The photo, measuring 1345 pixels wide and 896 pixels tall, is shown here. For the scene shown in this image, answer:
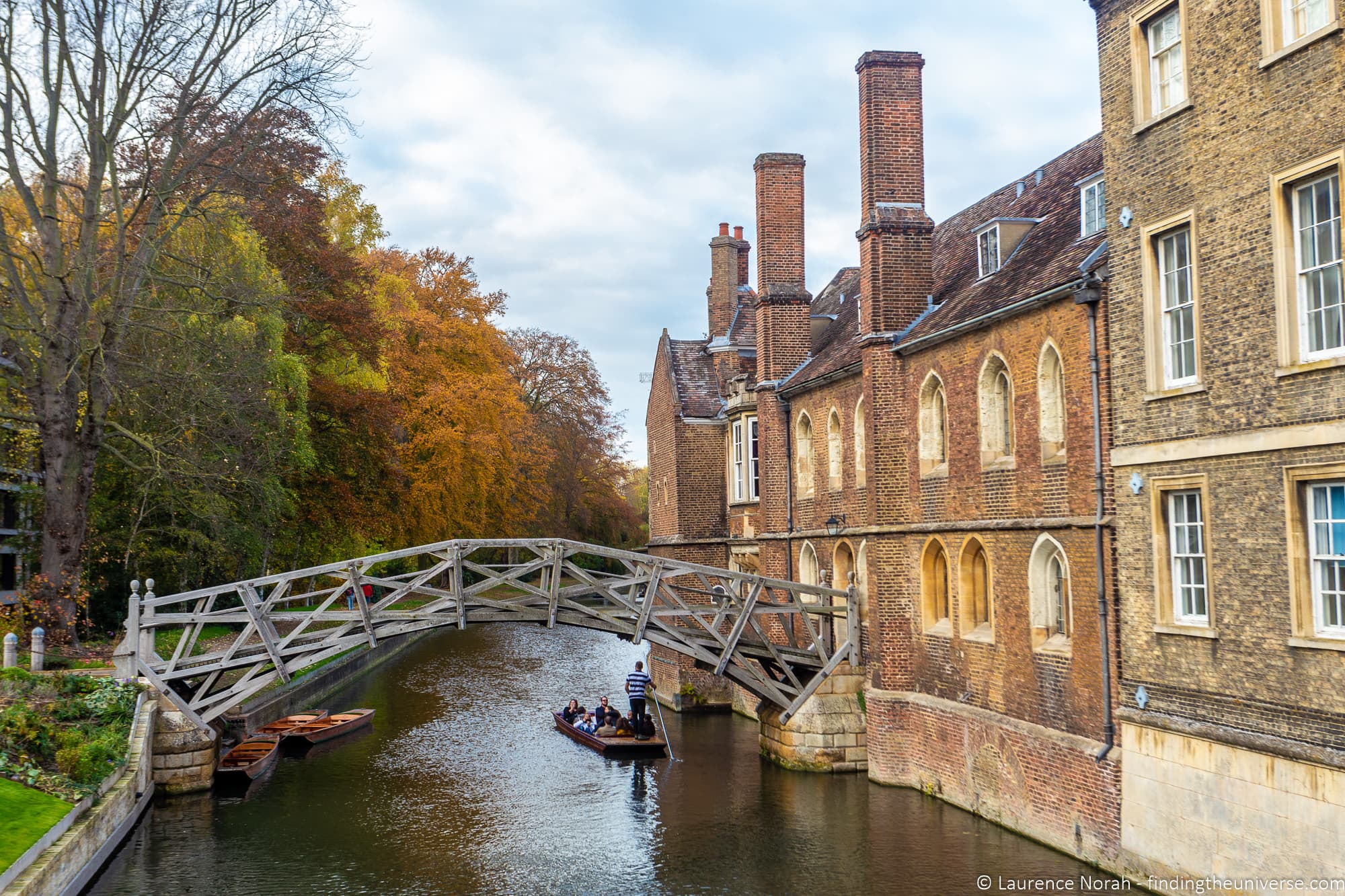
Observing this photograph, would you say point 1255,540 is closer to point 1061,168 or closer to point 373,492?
point 1061,168

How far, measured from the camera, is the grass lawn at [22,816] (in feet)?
40.4

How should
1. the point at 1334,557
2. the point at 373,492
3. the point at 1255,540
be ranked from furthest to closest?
the point at 373,492, the point at 1255,540, the point at 1334,557

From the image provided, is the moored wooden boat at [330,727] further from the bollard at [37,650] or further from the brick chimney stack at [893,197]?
the brick chimney stack at [893,197]

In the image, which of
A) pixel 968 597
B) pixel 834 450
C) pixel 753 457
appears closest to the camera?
pixel 968 597

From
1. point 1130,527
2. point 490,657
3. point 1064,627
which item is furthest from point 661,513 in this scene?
point 1130,527

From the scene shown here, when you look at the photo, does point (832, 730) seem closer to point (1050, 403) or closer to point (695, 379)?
point (1050, 403)

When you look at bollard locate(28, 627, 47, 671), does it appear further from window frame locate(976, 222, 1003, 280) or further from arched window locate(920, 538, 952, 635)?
window frame locate(976, 222, 1003, 280)

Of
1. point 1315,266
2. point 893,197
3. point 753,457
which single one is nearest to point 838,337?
point 753,457

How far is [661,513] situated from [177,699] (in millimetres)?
15839

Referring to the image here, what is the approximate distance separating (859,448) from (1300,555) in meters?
11.3

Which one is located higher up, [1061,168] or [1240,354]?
[1061,168]

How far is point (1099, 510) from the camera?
14305mm

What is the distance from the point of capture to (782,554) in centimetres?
2597

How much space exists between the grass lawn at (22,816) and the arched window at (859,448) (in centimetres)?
1394
